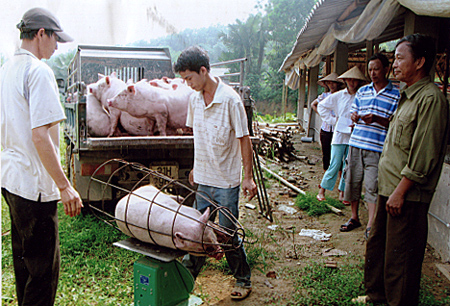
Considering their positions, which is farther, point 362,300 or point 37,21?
point 362,300

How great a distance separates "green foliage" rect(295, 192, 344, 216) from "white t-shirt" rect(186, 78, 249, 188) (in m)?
2.93

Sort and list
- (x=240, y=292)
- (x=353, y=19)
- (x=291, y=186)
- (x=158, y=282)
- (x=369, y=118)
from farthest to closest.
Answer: (x=291, y=186), (x=353, y=19), (x=369, y=118), (x=240, y=292), (x=158, y=282)

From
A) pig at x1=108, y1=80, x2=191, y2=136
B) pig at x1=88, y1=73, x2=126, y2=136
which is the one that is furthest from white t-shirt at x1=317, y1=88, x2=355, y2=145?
pig at x1=88, y1=73, x2=126, y2=136

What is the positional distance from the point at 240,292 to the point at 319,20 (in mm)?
6565

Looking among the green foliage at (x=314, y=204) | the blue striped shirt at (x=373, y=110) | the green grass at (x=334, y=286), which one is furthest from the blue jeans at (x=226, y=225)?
the green foliage at (x=314, y=204)

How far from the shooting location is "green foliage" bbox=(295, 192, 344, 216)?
5.84 m

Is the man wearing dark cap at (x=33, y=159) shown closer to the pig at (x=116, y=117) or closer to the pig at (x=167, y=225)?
the pig at (x=167, y=225)

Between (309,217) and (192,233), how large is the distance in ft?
12.2

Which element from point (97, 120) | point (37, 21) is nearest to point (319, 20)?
point (97, 120)

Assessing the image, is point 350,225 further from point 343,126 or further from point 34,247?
point 34,247

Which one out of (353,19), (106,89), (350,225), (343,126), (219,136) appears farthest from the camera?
(353,19)

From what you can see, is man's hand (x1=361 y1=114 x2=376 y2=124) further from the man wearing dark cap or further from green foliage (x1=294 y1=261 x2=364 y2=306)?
the man wearing dark cap

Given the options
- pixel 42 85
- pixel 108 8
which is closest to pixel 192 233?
pixel 42 85

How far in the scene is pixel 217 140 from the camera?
10.5 ft
